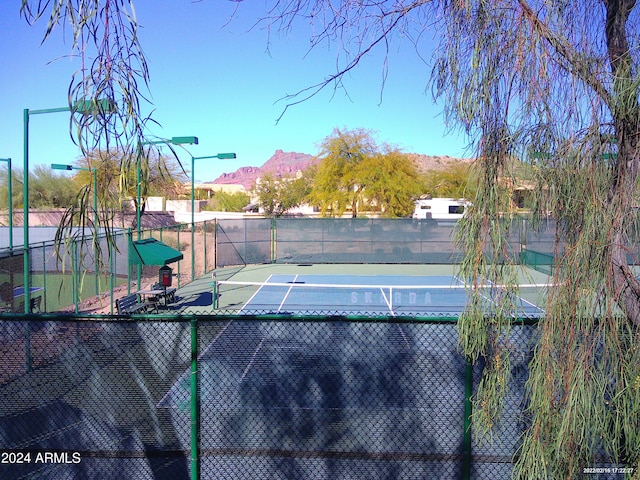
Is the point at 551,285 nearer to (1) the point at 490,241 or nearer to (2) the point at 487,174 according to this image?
(1) the point at 490,241

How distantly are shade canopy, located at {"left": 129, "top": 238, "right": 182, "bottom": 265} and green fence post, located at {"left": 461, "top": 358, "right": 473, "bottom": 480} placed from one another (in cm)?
1379

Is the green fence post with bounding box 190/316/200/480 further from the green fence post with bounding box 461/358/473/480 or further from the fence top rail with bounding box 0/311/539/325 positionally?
the green fence post with bounding box 461/358/473/480

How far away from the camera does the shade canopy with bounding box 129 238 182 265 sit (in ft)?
58.3

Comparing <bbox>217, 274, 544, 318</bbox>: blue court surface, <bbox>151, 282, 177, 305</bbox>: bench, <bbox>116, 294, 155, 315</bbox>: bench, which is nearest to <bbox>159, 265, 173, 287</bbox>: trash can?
<bbox>151, 282, 177, 305</bbox>: bench

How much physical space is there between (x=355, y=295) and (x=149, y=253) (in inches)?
337

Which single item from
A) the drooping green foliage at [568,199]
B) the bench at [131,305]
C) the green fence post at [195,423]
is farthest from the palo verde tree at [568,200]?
the bench at [131,305]

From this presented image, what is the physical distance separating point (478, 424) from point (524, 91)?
2229 mm

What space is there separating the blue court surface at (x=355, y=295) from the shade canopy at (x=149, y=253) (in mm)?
2920

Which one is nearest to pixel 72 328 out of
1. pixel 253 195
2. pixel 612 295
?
pixel 612 295

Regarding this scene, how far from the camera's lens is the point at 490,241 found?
141 inches

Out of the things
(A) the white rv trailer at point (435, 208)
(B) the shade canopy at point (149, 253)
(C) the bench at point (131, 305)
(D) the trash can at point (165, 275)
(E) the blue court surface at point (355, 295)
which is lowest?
(E) the blue court surface at point (355, 295)

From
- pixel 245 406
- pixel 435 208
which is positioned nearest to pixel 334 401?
pixel 245 406

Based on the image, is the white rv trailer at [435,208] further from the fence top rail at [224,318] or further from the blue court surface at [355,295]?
the fence top rail at [224,318]

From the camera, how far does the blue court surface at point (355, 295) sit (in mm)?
19734
